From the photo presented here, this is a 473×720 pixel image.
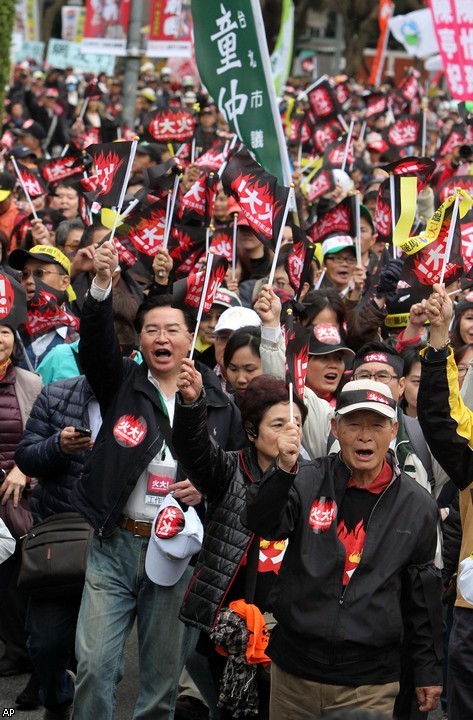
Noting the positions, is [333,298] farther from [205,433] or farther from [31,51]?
[31,51]

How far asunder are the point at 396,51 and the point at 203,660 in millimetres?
60573

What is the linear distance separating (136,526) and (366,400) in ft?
3.70

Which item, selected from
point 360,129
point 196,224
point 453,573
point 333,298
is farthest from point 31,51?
point 453,573

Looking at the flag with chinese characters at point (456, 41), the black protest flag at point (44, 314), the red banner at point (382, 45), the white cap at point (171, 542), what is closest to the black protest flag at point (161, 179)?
the black protest flag at point (44, 314)

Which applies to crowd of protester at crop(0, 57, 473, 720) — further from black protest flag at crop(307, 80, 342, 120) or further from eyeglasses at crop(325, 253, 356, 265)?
black protest flag at crop(307, 80, 342, 120)

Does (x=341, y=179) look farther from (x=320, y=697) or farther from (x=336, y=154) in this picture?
(x=320, y=697)

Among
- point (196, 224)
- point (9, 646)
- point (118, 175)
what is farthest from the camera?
point (196, 224)

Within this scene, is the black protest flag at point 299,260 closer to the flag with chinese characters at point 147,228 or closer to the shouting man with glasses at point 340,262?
the flag with chinese characters at point 147,228

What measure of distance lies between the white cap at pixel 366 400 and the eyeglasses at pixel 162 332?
98 cm

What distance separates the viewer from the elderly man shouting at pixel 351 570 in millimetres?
4016

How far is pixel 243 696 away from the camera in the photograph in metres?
4.61

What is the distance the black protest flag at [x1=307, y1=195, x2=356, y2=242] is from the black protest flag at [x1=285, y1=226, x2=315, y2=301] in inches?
82.3

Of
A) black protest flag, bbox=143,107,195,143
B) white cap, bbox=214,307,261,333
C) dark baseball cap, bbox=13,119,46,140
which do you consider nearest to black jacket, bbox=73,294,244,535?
white cap, bbox=214,307,261,333

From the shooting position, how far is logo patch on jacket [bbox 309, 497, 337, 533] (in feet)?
13.5
